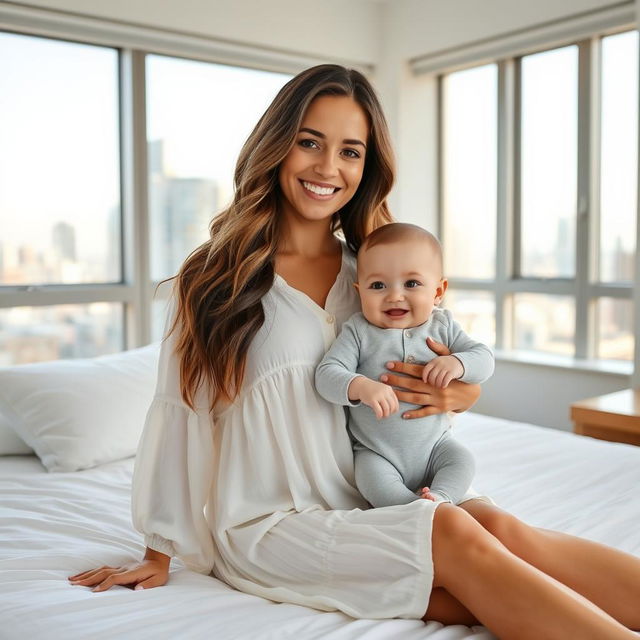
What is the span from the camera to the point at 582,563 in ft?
4.15

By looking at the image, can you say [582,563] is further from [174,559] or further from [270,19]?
[270,19]

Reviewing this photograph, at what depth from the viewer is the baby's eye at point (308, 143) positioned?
5.09 feet

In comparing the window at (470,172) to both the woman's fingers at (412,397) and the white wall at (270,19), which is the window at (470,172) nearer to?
the white wall at (270,19)

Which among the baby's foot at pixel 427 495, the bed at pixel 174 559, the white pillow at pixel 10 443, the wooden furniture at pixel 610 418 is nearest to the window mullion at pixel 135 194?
the bed at pixel 174 559

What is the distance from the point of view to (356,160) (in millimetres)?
1599

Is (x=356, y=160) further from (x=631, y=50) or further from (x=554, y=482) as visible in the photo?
(x=631, y=50)

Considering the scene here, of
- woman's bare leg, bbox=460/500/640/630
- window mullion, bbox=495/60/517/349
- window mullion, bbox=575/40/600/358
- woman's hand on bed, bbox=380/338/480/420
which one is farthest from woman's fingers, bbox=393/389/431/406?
window mullion, bbox=495/60/517/349

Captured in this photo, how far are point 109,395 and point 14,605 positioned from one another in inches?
44.4

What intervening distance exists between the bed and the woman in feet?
0.21

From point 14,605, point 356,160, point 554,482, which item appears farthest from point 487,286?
point 14,605

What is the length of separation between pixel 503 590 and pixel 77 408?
159 cm

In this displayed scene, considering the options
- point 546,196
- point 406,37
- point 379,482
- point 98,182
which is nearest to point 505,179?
point 546,196

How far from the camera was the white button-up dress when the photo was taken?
4.61 ft

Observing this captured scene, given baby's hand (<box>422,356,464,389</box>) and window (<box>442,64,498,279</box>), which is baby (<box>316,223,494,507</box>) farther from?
window (<box>442,64,498,279</box>)
